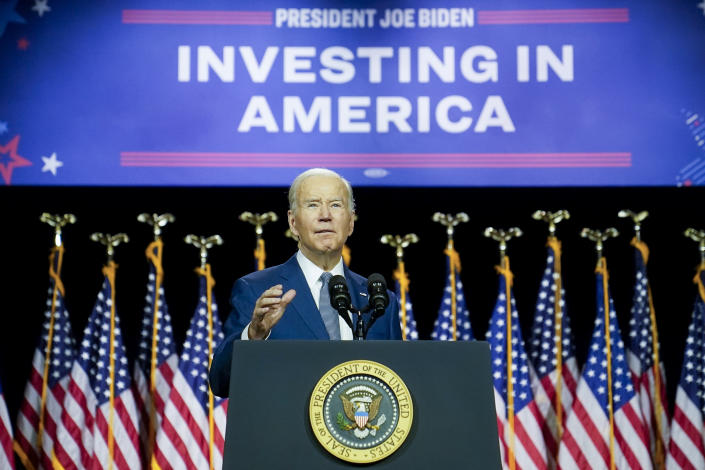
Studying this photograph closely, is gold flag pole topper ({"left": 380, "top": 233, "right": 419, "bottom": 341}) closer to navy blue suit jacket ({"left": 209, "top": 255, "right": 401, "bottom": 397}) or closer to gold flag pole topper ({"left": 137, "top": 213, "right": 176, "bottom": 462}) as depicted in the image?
gold flag pole topper ({"left": 137, "top": 213, "right": 176, "bottom": 462})

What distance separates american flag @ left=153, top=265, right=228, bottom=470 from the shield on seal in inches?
144

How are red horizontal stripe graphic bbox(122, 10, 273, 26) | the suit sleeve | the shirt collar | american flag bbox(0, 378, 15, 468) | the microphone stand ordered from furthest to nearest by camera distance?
red horizontal stripe graphic bbox(122, 10, 273, 26) < american flag bbox(0, 378, 15, 468) < the shirt collar < the suit sleeve < the microphone stand

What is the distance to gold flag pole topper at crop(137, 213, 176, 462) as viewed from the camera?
5.61 metres

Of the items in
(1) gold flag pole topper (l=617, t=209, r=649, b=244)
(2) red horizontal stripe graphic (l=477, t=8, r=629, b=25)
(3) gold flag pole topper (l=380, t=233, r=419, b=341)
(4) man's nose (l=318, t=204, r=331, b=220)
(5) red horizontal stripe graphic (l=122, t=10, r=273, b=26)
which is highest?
(5) red horizontal stripe graphic (l=122, t=10, r=273, b=26)

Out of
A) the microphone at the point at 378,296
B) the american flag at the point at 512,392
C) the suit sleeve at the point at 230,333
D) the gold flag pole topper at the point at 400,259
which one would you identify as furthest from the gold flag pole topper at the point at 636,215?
the microphone at the point at 378,296

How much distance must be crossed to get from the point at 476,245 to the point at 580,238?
0.73 meters

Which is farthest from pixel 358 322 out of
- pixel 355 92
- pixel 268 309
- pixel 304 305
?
pixel 355 92

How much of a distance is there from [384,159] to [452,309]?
1036 mm

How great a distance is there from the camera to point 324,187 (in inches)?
97.0

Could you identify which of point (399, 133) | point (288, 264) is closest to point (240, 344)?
point (288, 264)

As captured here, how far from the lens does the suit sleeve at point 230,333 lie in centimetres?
222

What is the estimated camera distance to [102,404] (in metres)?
5.57

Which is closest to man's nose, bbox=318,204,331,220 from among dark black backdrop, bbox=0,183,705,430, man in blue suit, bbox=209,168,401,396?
man in blue suit, bbox=209,168,401,396

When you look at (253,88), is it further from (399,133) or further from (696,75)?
(696,75)
